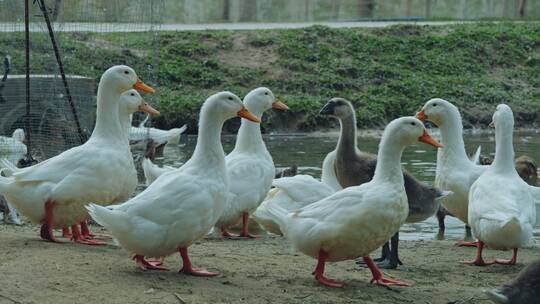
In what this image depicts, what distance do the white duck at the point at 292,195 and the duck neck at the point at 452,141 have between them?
1257 mm

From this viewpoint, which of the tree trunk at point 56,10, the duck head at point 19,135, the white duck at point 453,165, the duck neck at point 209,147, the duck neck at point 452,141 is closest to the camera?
the duck neck at point 209,147

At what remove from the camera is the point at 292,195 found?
33.7ft

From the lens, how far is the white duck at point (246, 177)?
398 inches

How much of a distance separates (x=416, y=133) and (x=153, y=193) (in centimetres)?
211

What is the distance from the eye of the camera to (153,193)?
736cm

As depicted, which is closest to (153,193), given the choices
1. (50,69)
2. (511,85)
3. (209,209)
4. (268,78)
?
(209,209)

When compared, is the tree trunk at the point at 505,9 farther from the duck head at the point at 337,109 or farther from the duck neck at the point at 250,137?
the duck neck at the point at 250,137

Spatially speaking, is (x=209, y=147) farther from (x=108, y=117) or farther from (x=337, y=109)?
(x=337, y=109)

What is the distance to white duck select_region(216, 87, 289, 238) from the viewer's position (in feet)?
33.1

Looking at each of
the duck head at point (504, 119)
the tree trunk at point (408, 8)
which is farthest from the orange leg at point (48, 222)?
the tree trunk at point (408, 8)

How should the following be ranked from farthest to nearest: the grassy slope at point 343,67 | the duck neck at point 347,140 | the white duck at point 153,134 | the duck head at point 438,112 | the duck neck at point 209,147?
the grassy slope at point 343,67
the white duck at point 153,134
the duck head at point 438,112
the duck neck at point 347,140
the duck neck at point 209,147

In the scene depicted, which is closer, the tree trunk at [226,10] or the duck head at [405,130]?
the duck head at [405,130]

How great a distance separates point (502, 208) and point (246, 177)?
271 cm

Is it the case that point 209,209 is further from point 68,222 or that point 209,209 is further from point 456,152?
point 456,152
